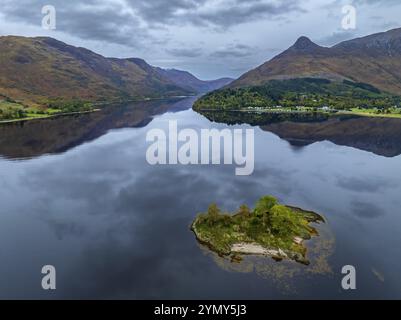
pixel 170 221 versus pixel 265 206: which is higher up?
pixel 265 206

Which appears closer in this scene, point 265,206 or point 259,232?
point 259,232

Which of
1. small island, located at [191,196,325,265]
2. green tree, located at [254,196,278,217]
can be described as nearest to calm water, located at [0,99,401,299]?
small island, located at [191,196,325,265]

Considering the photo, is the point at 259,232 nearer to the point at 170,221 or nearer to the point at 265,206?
the point at 265,206

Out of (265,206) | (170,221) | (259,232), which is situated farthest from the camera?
(170,221)

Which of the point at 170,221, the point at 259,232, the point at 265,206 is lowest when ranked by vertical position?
the point at 170,221

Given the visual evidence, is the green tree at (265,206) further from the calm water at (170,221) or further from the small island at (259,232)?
the calm water at (170,221)

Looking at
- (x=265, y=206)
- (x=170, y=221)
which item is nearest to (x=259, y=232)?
(x=265, y=206)

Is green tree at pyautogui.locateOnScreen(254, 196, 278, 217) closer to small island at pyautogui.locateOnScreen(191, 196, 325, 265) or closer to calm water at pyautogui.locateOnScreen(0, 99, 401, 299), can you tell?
small island at pyautogui.locateOnScreen(191, 196, 325, 265)

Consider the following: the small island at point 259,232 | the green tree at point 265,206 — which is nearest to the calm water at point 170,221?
the small island at point 259,232

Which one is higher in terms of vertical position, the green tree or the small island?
the green tree
